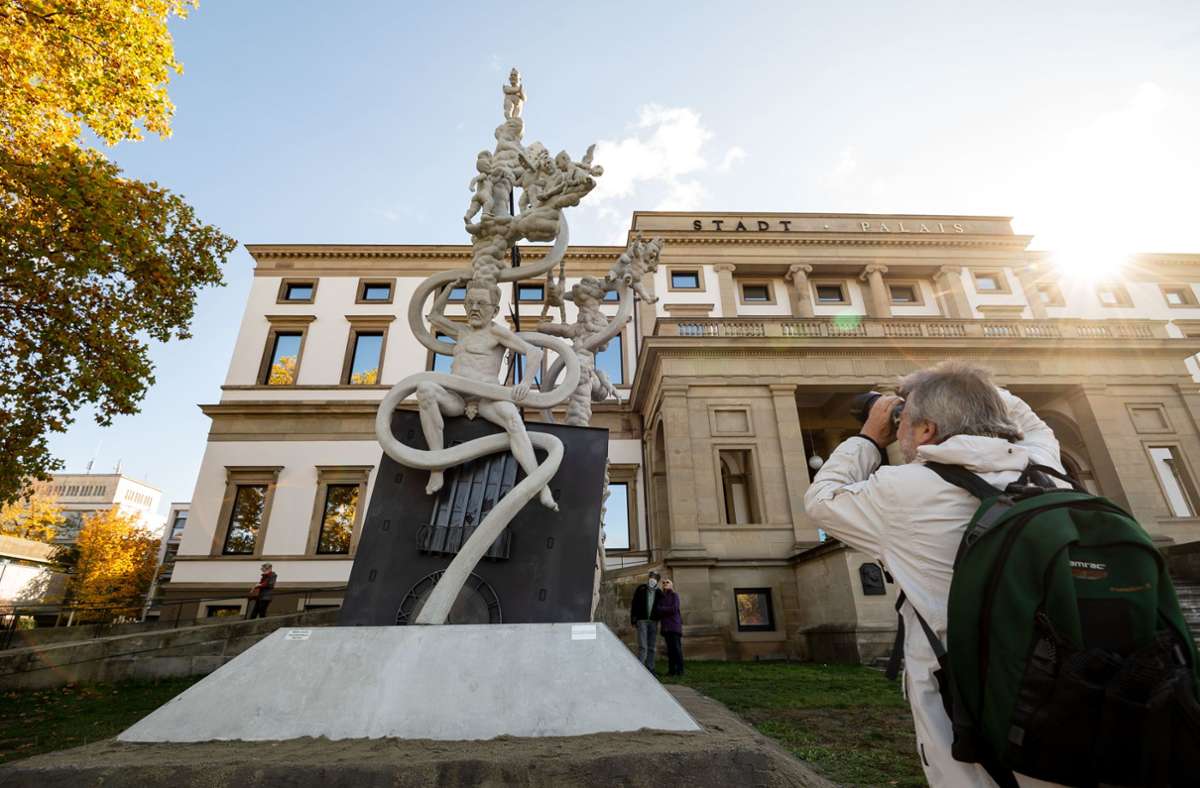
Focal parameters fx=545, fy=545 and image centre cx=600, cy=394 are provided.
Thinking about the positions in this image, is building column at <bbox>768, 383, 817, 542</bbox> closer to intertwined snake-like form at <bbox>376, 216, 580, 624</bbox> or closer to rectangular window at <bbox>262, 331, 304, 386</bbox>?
intertwined snake-like form at <bbox>376, 216, 580, 624</bbox>

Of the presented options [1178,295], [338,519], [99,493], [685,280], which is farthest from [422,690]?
[99,493]

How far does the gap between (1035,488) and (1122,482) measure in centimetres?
2115

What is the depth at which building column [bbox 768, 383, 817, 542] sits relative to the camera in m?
15.4

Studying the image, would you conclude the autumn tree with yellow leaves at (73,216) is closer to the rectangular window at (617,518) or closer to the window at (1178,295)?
the rectangular window at (617,518)

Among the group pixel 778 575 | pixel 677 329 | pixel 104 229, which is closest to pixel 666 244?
pixel 677 329

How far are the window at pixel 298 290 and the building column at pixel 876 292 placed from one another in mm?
24601

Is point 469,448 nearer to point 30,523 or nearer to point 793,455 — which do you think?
point 793,455

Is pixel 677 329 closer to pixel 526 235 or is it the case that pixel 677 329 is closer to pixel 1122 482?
pixel 526 235

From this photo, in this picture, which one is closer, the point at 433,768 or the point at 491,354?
the point at 433,768

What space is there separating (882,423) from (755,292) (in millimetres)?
24300

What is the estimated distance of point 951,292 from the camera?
24422mm

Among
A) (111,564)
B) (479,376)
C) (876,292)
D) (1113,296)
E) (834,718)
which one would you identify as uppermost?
(1113,296)

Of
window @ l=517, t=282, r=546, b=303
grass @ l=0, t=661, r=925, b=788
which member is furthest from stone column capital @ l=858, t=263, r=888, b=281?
grass @ l=0, t=661, r=925, b=788

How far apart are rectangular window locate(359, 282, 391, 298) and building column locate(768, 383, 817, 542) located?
17500 mm
